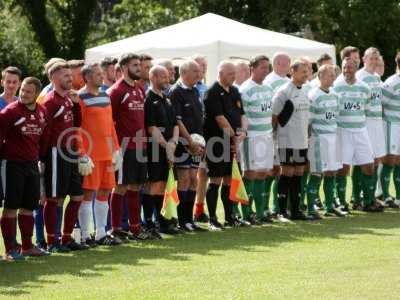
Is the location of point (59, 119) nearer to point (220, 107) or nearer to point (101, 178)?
point (101, 178)

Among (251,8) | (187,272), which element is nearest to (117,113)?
(187,272)

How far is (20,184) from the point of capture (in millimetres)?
11273

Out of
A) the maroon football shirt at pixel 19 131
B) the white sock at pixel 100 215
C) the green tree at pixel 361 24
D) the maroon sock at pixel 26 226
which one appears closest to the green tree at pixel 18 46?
the green tree at pixel 361 24

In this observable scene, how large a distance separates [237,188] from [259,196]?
0.81m

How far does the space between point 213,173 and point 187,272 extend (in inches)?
146

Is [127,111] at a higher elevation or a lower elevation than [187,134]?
higher

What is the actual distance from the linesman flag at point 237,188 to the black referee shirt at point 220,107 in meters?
0.49

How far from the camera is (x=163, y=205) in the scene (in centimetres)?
1312

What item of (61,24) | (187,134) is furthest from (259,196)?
(61,24)

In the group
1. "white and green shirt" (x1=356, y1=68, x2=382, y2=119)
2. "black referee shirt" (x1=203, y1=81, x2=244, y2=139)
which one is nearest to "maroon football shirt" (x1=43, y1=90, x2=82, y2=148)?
"black referee shirt" (x1=203, y1=81, x2=244, y2=139)

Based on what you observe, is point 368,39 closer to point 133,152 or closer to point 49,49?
point 49,49

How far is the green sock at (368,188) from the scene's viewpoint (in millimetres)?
15656

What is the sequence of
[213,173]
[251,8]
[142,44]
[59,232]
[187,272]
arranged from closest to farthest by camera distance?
[187,272], [59,232], [213,173], [142,44], [251,8]

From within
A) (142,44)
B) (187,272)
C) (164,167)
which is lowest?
(187,272)
